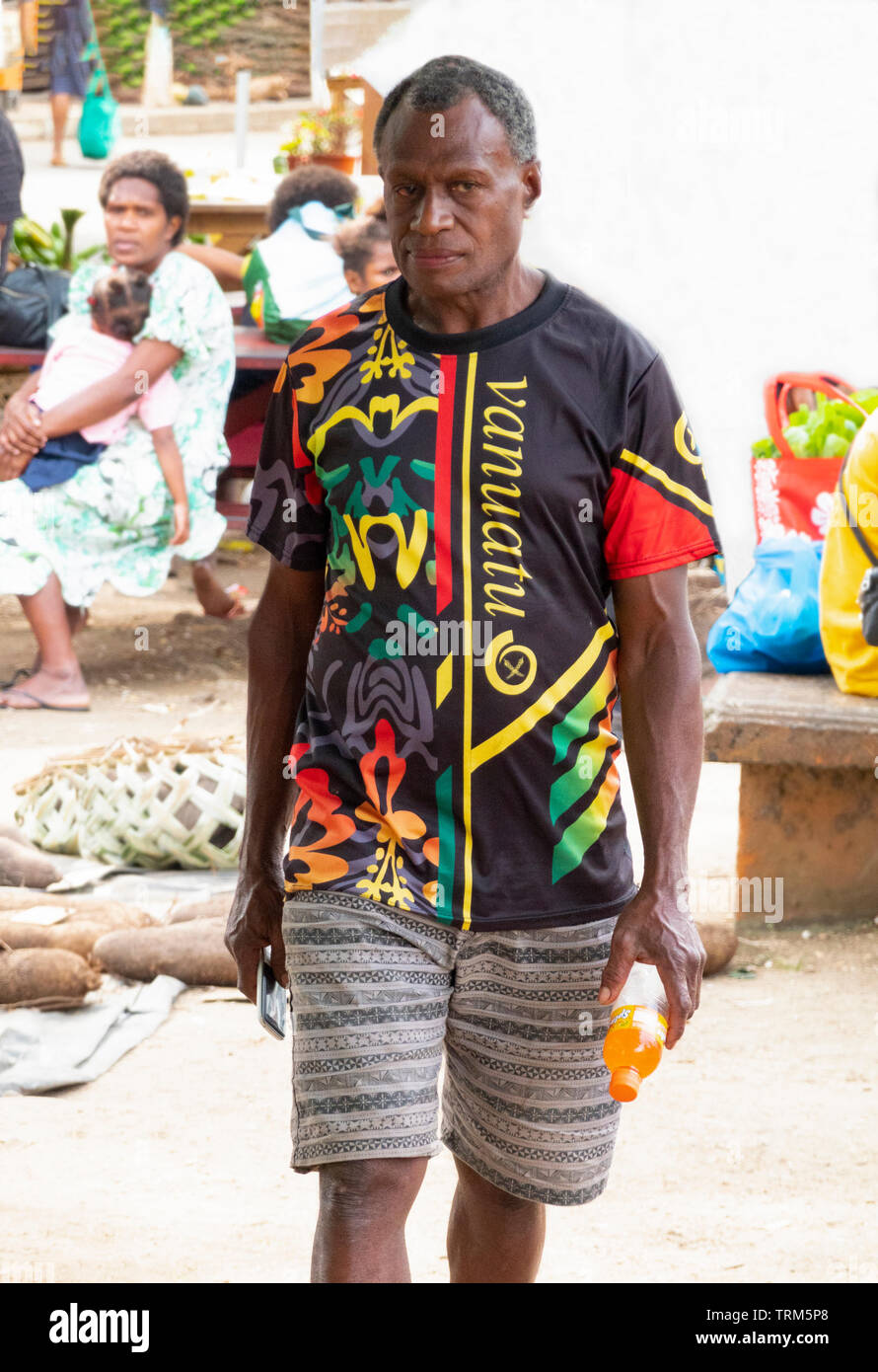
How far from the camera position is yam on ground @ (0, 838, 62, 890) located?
5137mm

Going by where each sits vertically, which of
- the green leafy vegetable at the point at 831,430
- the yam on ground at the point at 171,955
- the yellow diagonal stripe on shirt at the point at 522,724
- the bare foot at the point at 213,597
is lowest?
the bare foot at the point at 213,597

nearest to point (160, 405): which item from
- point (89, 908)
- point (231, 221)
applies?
point (89, 908)

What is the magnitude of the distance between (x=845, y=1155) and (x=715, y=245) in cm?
477

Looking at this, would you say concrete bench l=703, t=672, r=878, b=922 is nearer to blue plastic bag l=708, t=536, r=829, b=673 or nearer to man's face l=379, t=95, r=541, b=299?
blue plastic bag l=708, t=536, r=829, b=673

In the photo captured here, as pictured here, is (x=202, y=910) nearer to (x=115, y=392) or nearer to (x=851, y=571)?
(x=851, y=571)

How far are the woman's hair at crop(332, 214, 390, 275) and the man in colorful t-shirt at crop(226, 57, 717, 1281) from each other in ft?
18.4

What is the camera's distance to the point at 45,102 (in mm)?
21547

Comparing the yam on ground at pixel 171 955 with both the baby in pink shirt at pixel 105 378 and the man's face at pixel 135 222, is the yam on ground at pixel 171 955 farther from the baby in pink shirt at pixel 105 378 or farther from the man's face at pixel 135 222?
the man's face at pixel 135 222

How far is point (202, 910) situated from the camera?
15.8 feet

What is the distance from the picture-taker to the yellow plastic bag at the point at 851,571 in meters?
4.75

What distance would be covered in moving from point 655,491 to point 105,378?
5382mm

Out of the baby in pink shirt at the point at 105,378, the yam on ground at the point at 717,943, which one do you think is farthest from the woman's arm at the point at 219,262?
the yam on ground at the point at 717,943

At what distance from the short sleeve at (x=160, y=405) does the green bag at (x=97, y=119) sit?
449 inches
